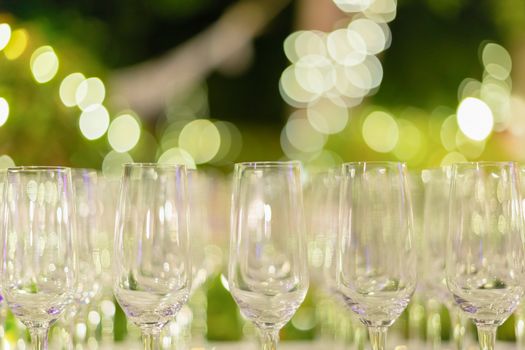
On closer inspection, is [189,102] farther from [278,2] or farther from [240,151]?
[278,2]

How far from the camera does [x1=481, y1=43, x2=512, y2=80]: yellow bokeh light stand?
5137 millimetres

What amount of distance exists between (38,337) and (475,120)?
340cm

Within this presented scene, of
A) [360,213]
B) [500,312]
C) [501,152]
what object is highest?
[501,152]

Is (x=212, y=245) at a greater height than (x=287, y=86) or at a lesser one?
lesser

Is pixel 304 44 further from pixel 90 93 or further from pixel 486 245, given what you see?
pixel 486 245

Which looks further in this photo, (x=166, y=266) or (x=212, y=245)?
(x=212, y=245)

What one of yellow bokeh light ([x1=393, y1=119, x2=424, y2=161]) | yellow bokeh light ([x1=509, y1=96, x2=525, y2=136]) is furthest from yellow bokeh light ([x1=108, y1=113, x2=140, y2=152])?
yellow bokeh light ([x1=509, y1=96, x2=525, y2=136])

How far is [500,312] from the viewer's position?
48.0 inches

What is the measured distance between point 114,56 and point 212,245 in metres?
3.57

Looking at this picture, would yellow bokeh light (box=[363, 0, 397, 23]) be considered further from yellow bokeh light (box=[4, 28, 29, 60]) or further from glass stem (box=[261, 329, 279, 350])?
glass stem (box=[261, 329, 279, 350])

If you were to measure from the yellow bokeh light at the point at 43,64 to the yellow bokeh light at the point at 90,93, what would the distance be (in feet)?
0.28

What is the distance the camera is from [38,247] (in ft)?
3.88

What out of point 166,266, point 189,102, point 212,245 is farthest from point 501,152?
point 166,266

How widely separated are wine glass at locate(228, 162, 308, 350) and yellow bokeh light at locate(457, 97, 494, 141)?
310 centimetres
